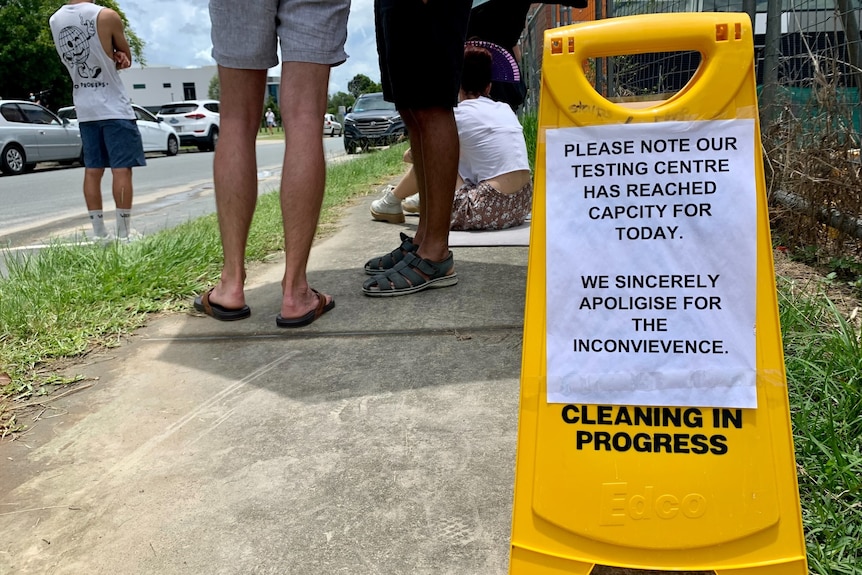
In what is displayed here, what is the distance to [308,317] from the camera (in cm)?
249

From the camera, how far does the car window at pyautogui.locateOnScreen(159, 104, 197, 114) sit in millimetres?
22734

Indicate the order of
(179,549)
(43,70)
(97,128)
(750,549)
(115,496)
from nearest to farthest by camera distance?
1. (750,549)
2. (179,549)
3. (115,496)
4. (97,128)
5. (43,70)

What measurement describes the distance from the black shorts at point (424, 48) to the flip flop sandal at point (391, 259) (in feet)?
2.17

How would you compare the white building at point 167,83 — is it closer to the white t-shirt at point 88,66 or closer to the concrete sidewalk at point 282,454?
the white t-shirt at point 88,66

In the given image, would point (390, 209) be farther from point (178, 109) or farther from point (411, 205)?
point (178, 109)

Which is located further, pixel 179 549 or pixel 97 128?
pixel 97 128

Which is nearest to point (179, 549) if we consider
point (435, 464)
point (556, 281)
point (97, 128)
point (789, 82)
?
point (435, 464)

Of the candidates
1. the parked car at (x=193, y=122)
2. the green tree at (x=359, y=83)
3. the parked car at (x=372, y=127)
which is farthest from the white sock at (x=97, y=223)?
the green tree at (x=359, y=83)

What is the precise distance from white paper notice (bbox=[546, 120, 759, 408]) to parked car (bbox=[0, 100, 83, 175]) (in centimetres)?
1511

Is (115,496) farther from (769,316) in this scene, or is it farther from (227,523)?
(769,316)

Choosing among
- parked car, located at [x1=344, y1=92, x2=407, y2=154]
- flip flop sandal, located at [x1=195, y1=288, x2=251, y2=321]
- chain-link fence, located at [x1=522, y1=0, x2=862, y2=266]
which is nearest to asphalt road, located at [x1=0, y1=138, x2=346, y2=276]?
flip flop sandal, located at [x1=195, y1=288, x2=251, y2=321]

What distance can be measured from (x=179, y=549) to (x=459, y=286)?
1.73 meters

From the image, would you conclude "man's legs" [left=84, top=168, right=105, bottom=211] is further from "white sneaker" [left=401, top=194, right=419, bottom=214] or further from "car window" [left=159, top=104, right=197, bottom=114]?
"car window" [left=159, top=104, right=197, bottom=114]

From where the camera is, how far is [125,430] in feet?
5.95
